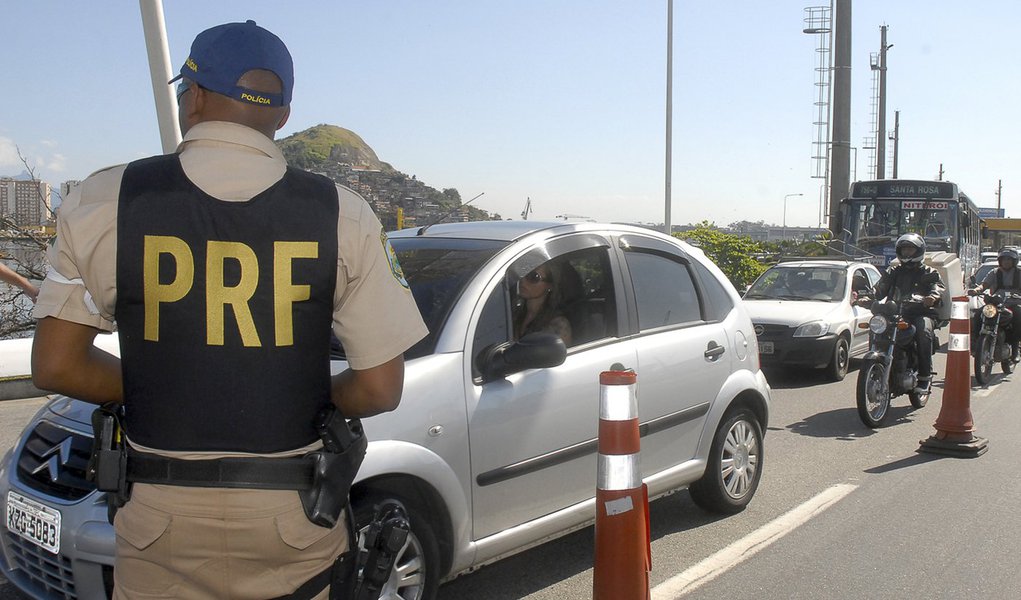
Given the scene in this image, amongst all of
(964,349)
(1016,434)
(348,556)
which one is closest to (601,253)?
(348,556)

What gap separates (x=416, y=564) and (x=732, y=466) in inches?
100

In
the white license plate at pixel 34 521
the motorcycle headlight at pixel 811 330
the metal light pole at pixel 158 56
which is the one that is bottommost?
the motorcycle headlight at pixel 811 330

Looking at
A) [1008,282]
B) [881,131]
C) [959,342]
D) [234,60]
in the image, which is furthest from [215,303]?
[881,131]

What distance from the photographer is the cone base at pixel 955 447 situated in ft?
23.9

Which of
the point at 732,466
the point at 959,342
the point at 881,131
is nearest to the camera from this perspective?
the point at 732,466

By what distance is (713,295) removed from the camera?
5.56 metres

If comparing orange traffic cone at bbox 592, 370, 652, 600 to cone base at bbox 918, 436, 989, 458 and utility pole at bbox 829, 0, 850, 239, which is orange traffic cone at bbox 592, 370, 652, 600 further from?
utility pole at bbox 829, 0, 850, 239

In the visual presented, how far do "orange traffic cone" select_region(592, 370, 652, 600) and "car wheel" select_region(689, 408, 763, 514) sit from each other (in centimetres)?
227

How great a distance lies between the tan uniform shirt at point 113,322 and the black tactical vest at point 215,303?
0.12ft

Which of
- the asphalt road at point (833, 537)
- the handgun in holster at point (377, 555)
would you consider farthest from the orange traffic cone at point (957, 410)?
the handgun in holster at point (377, 555)

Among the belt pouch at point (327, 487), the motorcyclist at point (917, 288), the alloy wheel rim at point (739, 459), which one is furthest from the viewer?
the motorcyclist at point (917, 288)

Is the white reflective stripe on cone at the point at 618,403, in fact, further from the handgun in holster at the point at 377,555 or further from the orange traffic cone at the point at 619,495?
the handgun in holster at the point at 377,555

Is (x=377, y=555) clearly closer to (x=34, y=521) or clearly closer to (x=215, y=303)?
(x=215, y=303)

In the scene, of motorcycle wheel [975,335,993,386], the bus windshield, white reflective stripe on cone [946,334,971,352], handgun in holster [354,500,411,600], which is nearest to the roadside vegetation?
the bus windshield
